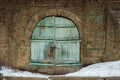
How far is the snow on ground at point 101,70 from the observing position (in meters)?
11.0

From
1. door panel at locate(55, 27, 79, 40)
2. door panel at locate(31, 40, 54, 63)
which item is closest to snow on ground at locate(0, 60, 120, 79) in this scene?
door panel at locate(31, 40, 54, 63)

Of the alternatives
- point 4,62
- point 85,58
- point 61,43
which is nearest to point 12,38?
point 4,62

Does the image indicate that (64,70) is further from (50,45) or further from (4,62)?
(4,62)

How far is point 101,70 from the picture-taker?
37.2 feet

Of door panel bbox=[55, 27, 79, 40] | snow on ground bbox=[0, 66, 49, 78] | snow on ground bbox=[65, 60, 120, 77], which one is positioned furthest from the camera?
door panel bbox=[55, 27, 79, 40]

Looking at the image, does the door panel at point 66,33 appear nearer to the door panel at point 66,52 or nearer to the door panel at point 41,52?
the door panel at point 66,52

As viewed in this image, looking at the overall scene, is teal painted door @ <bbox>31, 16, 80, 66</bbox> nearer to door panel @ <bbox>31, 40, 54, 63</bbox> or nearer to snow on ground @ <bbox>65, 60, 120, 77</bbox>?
door panel @ <bbox>31, 40, 54, 63</bbox>

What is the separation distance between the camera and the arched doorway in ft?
40.0

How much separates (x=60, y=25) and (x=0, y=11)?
2.00m

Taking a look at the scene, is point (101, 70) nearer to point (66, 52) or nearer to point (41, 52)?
point (66, 52)

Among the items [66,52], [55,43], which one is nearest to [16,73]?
[55,43]

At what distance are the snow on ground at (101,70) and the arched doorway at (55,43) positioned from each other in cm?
64

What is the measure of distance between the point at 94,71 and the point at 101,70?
0.22 meters

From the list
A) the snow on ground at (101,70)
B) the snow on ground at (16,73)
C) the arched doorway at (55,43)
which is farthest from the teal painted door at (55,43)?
the snow on ground at (101,70)
